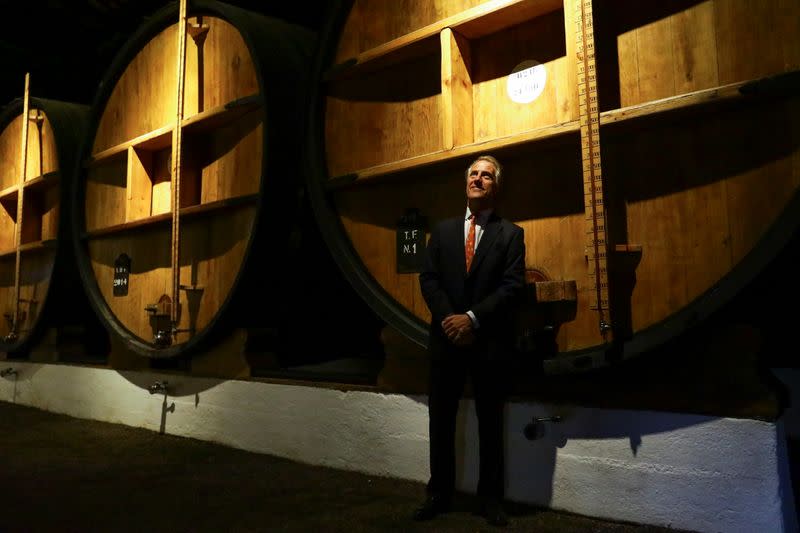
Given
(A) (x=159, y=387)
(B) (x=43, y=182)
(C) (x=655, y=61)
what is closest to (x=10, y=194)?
(B) (x=43, y=182)

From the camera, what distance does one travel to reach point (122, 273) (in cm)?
406

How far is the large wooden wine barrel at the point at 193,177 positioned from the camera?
321 centimetres

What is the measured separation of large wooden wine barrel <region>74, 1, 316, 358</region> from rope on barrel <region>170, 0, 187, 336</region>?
0.01 meters

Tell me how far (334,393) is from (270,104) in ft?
4.87

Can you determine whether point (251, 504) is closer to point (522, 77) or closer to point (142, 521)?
point (142, 521)

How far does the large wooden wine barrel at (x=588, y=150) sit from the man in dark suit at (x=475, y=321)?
113 mm

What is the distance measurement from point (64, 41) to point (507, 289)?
229 inches

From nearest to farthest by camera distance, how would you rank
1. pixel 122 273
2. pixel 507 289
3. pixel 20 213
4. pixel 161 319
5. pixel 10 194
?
pixel 507 289, pixel 161 319, pixel 122 273, pixel 20 213, pixel 10 194

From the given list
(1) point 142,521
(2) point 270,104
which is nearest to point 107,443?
(1) point 142,521

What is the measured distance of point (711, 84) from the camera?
1.86 m

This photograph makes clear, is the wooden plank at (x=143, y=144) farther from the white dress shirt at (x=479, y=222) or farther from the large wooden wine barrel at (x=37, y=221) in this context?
the white dress shirt at (x=479, y=222)

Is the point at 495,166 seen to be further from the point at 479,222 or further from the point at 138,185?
the point at 138,185

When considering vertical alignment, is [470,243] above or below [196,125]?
below

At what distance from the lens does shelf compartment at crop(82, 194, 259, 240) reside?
10.7ft
